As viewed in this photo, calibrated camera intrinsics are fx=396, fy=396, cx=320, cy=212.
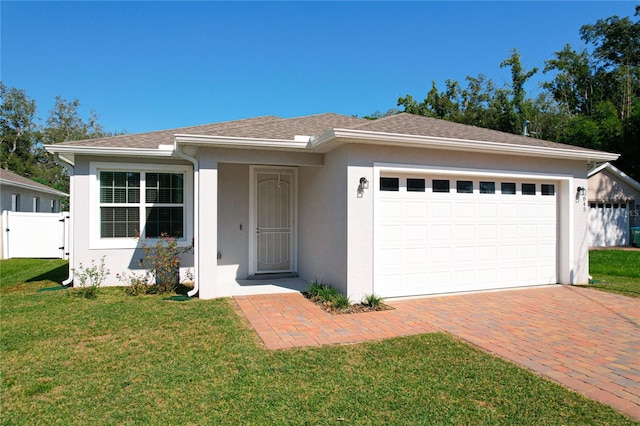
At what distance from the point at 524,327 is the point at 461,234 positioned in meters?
2.74

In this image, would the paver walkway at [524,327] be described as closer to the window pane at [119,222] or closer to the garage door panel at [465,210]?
the garage door panel at [465,210]

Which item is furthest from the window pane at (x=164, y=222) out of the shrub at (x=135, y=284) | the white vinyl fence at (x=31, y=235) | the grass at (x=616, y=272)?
the grass at (x=616, y=272)

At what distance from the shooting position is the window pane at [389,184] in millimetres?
7645

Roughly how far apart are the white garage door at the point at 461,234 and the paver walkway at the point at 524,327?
1.57 ft

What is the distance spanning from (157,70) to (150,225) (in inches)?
444

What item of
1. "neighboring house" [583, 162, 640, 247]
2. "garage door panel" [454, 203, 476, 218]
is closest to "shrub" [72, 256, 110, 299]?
"garage door panel" [454, 203, 476, 218]

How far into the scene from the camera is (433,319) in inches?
249

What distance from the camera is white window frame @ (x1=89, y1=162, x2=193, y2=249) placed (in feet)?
29.4

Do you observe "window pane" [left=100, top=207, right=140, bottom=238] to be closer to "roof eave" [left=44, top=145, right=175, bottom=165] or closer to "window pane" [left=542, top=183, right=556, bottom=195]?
"roof eave" [left=44, top=145, right=175, bottom=165]

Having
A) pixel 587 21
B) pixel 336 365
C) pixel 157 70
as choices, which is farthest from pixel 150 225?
pixel 587 21

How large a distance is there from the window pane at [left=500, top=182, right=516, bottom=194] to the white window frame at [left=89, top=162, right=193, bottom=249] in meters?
7.13

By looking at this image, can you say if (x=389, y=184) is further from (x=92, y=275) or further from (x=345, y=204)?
(x=92, y=275)

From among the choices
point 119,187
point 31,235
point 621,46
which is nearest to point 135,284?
point 119,187

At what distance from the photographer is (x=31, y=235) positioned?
16.3 metres
